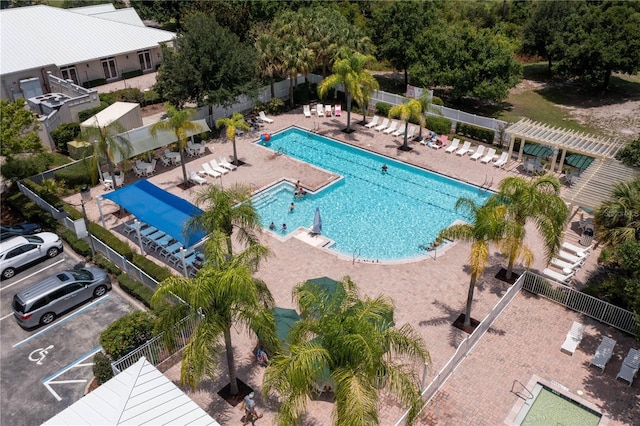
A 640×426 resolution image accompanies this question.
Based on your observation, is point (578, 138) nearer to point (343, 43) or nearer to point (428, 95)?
point (428, 95)

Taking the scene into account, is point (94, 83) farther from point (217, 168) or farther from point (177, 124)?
point (177, 124)

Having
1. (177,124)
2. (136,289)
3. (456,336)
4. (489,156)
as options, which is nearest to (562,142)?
(489,156)

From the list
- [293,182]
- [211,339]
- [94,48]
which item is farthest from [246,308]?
Answer: [94,48]

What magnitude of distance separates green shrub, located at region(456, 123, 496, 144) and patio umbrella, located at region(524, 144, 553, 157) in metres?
3.33

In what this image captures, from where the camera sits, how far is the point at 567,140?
2877 cm

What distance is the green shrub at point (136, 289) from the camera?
19.8 m

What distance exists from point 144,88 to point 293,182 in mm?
22103

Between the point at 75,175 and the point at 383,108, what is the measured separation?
22.4 meters

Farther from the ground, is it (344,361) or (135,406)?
(344,361)

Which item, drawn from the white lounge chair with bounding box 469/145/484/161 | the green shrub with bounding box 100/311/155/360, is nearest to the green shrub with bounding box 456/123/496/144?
the white lounge chair with bounding box 469/145/484/161

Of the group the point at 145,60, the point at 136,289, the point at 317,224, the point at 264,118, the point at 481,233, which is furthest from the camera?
the point at 145,60

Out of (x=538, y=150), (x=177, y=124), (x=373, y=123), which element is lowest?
(x=373, y=123)

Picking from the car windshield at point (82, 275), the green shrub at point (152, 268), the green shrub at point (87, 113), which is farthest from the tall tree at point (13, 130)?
the green shrub at point (87, 113)

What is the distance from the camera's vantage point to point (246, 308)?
44.0ft
